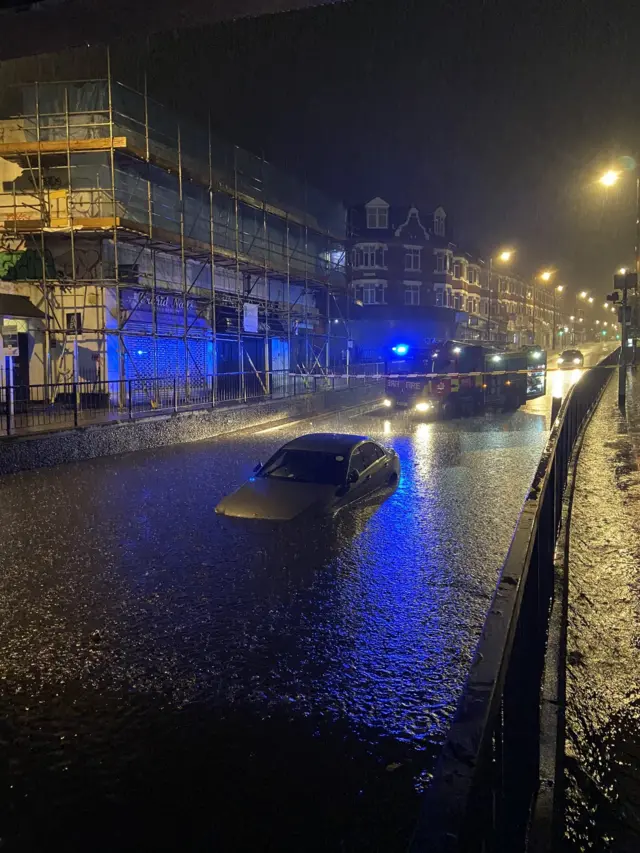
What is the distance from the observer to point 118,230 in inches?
785

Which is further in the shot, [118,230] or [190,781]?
[118,230]

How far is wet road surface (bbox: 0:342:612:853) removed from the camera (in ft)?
10.8

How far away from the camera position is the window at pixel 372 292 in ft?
181

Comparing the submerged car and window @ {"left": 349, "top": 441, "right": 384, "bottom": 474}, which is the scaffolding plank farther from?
window @ {"left": 349, "top": 441, "right": 384, "bottom": 474}

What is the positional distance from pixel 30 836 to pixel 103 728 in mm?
939

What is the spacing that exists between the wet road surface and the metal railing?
5.36 meters

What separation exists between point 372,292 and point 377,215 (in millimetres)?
6658

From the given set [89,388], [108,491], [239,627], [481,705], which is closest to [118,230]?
[89,388]

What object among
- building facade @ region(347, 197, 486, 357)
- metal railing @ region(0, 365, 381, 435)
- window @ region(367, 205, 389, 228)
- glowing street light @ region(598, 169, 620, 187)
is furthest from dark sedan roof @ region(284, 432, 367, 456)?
window @ region(367, 205, 389, 228)

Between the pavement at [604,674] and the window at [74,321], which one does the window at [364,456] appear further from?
the window at [74,321]

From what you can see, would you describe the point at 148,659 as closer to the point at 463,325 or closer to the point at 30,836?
the point at 30,836

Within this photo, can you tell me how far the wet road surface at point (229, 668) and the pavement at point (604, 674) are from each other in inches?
31.1

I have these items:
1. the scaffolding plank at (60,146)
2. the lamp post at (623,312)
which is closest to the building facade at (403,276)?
the lamp post at (623,312)

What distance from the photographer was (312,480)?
966 centimetres
